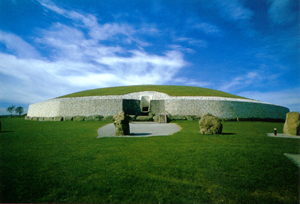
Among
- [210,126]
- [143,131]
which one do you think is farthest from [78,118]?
[210,126]

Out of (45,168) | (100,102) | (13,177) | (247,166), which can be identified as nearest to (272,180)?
(247,166)

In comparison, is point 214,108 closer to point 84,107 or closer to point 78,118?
point 84,107

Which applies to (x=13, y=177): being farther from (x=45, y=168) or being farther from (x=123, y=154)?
(x=123, y=154)

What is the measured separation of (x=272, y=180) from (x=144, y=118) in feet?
61.0

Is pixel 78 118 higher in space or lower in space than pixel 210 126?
higher

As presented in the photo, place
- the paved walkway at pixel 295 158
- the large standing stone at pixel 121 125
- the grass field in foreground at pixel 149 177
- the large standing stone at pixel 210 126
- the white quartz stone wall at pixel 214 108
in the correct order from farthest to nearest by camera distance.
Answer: the white quartz stone wall at pixel 214 108 < the large standing stone at pixel 210 126 < the large standing stone at pixel 121 125 < the paved walkway at pixel 295 158 < the grass field in foreground at pixel 149 177

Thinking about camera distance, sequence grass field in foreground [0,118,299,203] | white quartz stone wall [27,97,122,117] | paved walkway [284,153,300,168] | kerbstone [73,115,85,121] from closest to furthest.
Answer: grass field in foreground [0,118,299,203], paved walkway [284,153,300,168], kerbstone [73,115,85,121], white quartz stone wall [27,97,122,117]

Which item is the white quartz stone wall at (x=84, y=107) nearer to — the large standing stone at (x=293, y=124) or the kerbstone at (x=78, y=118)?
the kerbstone at (x=78, y=118)

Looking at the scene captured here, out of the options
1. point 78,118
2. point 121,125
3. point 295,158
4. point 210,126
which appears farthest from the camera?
point 78,118

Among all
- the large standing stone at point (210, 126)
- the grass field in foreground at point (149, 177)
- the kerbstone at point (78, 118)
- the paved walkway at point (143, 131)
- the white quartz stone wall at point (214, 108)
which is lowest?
the grass field in foreground at point (149, 177)

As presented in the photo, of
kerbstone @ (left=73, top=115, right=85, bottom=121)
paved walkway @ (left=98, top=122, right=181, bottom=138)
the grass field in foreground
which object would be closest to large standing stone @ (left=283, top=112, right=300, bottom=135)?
the grass field in foreground

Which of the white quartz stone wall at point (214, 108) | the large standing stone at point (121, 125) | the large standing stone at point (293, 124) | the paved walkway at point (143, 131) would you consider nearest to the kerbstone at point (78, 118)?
the paved walkway at point (143, 131)

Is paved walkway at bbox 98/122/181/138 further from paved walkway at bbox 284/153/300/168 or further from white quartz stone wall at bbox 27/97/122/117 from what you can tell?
white quartz stone wall at bbox 27/97/122/117

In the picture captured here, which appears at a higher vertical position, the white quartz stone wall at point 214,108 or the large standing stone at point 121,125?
the white quartz stone wall at point 214,108
